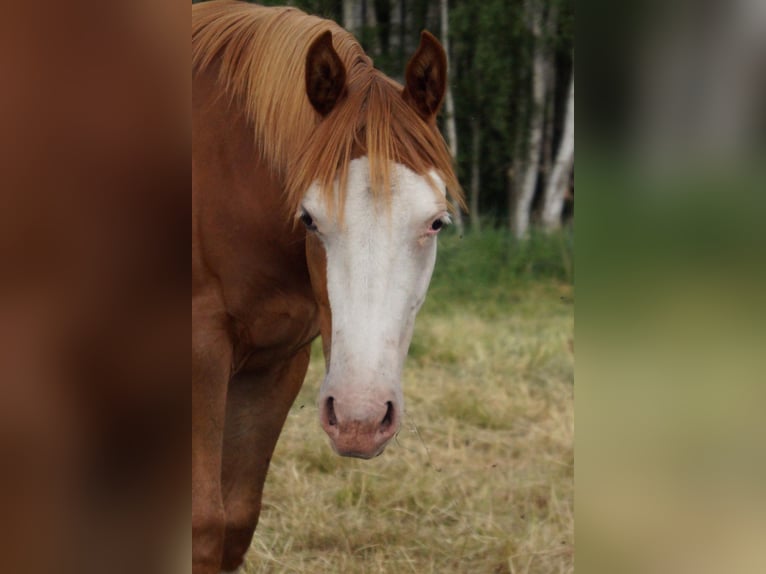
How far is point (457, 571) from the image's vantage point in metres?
2.28

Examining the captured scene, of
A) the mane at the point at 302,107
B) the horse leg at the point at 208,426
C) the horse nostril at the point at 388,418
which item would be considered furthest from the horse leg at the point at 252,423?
the horse nostril at the point at 388,418

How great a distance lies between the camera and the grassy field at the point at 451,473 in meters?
2.32

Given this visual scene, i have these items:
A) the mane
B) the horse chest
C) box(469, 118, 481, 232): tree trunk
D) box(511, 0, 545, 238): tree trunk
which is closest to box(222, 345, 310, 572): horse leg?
the horse chest

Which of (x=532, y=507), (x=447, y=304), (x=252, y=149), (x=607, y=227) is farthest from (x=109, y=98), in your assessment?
(x=447, y=304)

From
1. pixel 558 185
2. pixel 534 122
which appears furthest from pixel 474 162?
pixel 558 185

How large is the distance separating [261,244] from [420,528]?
3.96 ft

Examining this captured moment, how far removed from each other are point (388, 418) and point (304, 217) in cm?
37

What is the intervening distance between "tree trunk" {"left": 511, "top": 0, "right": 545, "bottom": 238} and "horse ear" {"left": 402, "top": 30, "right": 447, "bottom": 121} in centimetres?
486

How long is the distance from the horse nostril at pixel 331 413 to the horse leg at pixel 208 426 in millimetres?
344

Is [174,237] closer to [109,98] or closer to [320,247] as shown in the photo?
[109,98]

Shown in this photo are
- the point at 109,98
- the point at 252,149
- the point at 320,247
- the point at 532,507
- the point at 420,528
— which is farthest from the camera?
the point at 532,507

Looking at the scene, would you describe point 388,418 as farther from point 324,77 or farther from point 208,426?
point 324,77

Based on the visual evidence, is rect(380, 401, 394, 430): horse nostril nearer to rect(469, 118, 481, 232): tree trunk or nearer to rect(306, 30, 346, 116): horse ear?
rect(306, 30, 346, 116): horse ear

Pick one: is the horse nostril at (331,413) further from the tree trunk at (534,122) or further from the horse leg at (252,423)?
the tree trunk at (534,122)
